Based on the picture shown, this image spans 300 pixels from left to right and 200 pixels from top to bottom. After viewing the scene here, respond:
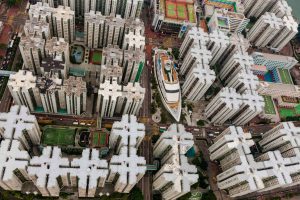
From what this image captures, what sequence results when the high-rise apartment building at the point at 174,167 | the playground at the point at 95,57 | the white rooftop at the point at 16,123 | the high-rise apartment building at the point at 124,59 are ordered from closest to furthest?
the white rooftop at the point at 16,123 < the high-rise apartment building at the point at 174,167 < the high-rise apartment building at the point at 124,59 < the playground at the point at 95,57

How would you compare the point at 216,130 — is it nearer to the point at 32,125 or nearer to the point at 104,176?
the point at 104,176

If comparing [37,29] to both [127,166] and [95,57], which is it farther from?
[127,166]

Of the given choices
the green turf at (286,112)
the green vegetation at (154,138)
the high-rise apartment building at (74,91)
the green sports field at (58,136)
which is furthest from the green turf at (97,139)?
the green turf at (286,112)

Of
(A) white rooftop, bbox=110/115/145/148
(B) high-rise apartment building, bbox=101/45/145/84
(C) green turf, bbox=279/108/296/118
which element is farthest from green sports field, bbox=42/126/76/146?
(C) green turf, bbox=279/108/296/118

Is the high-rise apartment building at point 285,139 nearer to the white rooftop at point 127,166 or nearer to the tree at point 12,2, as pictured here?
the white rooftop at point 127,166

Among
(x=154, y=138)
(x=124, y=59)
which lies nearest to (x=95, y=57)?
(x=124, y=59)
